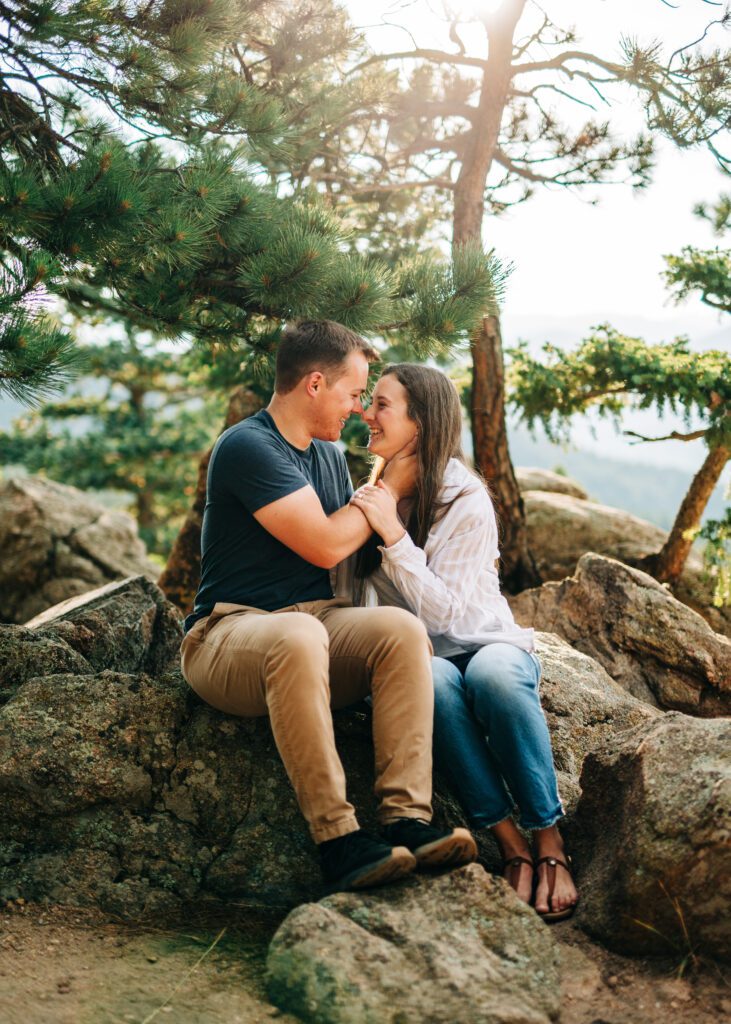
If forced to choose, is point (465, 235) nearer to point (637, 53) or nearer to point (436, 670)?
point (637, 53)

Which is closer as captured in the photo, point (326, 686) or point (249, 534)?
point (326, 686)

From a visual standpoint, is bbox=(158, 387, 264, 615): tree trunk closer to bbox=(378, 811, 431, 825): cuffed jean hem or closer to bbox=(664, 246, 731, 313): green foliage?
bbox=(664, 246, 731, 313): green foliage

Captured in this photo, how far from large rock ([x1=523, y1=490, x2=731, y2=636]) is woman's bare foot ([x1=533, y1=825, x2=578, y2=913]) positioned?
5.08m

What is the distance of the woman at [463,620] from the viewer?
2934 mm

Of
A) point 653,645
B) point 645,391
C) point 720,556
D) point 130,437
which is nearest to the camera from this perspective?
point 653,645

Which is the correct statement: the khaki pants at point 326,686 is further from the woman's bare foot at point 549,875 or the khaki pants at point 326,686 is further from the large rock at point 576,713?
the large rock at point 576,713

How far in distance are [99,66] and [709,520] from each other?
5.23m

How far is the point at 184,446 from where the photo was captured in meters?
14.7

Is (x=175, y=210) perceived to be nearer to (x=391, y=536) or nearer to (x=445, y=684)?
(x=391, y=536)

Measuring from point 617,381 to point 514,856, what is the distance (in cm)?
482

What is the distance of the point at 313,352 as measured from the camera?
3400mm

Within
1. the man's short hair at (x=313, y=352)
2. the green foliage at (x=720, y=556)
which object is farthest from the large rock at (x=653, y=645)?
the man's short hair at (x=313, y=352)

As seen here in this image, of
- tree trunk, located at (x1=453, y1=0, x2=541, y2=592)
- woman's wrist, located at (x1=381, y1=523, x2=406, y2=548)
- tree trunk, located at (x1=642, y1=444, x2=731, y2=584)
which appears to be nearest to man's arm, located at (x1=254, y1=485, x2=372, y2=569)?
woman's wrist, located at (x1=381, y1=523, x2=406, y2=548)

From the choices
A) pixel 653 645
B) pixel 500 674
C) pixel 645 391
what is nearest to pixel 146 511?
pixel 645 391
